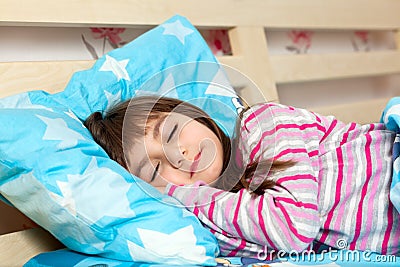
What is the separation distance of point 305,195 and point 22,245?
0.52m

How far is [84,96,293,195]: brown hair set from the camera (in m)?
1.00

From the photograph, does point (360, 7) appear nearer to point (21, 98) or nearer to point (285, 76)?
point (285, 76)

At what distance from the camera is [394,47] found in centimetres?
223

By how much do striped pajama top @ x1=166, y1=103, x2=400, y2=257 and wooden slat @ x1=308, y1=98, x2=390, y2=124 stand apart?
0.60 metres

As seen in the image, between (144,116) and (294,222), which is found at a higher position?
(144,116)

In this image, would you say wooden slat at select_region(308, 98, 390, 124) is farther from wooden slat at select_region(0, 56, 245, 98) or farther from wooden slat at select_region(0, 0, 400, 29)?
wooden slat at select_region(0, 56, 245, 98)

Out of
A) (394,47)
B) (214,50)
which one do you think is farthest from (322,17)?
(394,47)

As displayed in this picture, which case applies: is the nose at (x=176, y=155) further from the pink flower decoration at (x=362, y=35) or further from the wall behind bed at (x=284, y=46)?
the pink flower decoration at (x=362, y=35)

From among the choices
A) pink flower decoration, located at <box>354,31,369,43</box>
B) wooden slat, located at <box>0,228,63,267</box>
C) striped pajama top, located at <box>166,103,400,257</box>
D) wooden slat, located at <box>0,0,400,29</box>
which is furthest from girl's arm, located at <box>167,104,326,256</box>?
pink flower decoration, located at <box>354,31,369,43</box>

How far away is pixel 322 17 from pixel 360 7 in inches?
7.9

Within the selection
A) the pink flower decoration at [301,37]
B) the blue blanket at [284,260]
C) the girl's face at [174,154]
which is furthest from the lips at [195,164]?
the pink flower decoration at [301,37]

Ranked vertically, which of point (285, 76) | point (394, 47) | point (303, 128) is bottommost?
point (303, 128)

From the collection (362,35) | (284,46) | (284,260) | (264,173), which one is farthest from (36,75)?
(362,35)

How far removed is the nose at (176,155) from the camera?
98cm
